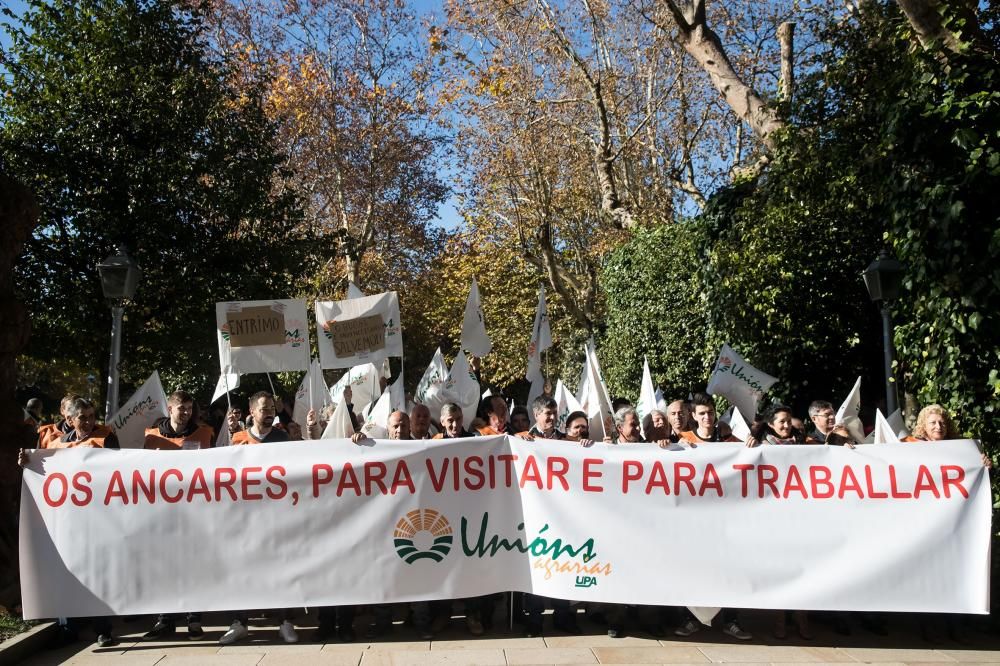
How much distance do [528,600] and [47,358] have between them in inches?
435

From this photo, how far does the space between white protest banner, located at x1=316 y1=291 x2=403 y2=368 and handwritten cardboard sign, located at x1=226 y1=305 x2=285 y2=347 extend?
0.58 metres

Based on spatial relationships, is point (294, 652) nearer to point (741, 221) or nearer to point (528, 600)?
point (528, 600)

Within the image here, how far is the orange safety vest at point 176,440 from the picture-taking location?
682 cm

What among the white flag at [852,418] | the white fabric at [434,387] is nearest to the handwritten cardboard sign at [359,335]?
the white fabric at [434,387]

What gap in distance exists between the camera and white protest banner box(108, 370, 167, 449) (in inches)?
341

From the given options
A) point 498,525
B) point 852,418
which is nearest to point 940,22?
point 852,418

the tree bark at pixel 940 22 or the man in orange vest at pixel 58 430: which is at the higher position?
the tree bark at pixel 940 22

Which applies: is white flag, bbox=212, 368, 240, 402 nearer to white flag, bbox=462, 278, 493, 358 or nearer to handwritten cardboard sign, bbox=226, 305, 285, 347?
handwritten cardboard sign, bbox=226, 305, 285, 347

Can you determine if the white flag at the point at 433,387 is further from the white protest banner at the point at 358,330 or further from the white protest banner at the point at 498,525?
the white protest banner at the point at 498,525

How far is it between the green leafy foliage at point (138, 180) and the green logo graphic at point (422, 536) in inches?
359

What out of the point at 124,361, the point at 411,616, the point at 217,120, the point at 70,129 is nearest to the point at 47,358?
the point at 124,361

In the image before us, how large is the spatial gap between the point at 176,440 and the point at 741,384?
5.76 metres

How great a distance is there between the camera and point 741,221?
12.1 metres

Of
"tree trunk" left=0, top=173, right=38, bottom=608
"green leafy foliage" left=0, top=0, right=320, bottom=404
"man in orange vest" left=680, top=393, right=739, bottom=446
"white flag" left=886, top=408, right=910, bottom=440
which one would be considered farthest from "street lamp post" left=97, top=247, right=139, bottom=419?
"white flag" left=886, top=408, right=910, bottom=440
